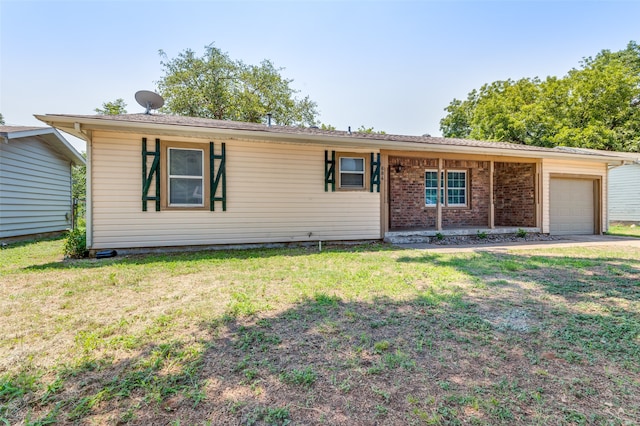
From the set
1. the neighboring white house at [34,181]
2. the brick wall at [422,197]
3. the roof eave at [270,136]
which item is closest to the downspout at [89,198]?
the roof eave at [270,136]

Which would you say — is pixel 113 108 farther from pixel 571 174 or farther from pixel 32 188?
pixel 571 174

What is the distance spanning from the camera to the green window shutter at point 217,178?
23.3 feet

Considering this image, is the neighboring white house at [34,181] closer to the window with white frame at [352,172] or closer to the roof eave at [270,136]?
the roof eave at [270,136]

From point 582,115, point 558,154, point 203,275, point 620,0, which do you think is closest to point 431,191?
point 558,154

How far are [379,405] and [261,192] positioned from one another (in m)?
6.35

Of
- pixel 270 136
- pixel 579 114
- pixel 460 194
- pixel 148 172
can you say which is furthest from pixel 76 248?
pixel 579 114

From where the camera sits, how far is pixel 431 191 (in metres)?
11.2

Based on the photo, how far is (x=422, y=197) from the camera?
36.1 feet

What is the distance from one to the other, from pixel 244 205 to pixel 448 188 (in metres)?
7.69

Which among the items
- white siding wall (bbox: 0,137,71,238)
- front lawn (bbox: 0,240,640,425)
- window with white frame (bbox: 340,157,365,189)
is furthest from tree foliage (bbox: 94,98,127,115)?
front lawn (bbox: 0,240,640,425)

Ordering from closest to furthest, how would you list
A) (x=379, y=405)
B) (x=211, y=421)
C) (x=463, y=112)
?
(x=211, y=421) < (x=379, y=405) < (x=463, y=112)

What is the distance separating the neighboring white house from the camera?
336 inches

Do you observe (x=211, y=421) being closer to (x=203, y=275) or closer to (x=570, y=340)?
(x=570, y=340)

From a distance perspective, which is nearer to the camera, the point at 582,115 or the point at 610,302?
the point at 610,302
